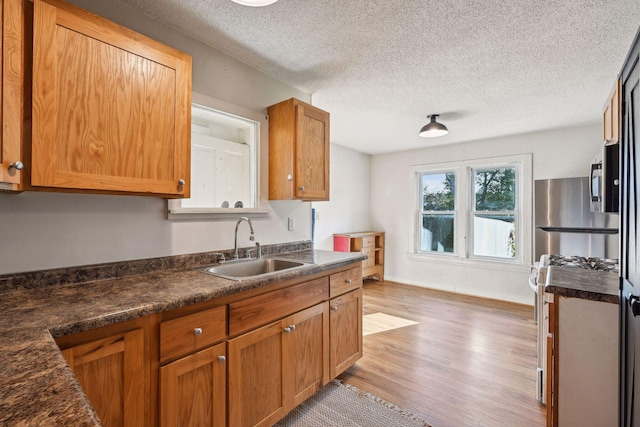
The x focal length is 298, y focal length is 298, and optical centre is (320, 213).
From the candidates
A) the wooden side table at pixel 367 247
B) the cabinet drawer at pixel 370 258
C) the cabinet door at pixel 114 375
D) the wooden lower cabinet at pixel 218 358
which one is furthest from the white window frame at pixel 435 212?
the cabinet door at pixel 114 375

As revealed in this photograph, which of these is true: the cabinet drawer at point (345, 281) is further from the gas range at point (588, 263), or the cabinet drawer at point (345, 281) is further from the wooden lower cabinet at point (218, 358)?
the gas range at point (588, 263)

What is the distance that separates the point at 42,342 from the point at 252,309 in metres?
0.83

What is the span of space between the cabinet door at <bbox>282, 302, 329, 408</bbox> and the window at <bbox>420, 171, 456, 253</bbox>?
350 centimetres

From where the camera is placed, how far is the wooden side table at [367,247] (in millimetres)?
4703

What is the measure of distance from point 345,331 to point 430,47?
80.9 inches

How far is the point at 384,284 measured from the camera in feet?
16.7

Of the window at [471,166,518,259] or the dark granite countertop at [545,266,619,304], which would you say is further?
the window at [471,166,518,259]

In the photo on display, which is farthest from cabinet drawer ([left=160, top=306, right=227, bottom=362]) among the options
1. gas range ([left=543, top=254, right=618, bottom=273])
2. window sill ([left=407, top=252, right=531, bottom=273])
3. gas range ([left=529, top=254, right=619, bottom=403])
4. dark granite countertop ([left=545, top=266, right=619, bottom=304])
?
window sill ([left=407, top=252, right=531, bottom=273])

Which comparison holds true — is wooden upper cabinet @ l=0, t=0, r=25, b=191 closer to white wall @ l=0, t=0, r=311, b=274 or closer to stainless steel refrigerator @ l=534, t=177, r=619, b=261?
white wall @ l=0, t=0, r=311, b=274

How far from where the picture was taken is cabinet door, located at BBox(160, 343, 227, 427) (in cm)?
120

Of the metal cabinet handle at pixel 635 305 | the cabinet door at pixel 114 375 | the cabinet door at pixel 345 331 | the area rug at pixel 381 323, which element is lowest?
the area rug at pixel 381 323

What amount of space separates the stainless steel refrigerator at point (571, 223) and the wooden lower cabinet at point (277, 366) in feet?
10.4

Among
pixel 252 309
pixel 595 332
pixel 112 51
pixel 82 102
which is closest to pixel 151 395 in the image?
pixel 252 309

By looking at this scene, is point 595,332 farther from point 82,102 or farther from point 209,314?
point 82,102
